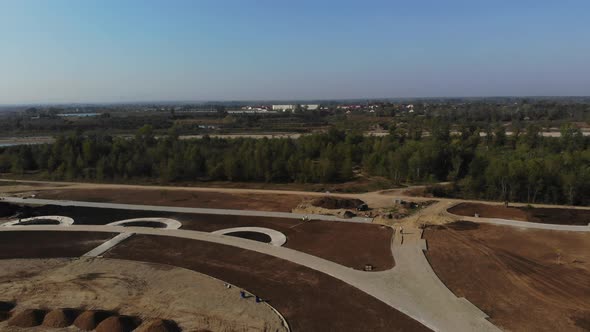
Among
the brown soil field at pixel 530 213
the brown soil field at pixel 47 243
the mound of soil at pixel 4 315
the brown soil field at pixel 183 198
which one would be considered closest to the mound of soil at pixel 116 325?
the mound of soil at pixel 4 315

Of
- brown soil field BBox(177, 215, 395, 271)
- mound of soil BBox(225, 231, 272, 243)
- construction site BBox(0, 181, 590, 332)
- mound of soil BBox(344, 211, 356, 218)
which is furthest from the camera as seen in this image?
mound of soil BBox(344, 211, 356, 218)

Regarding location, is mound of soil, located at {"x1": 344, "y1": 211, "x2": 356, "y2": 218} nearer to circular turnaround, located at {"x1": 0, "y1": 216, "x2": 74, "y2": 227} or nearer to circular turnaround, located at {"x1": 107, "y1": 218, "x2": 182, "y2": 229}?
circular turnaround, located at {"x1": 107, "y1": 218, "x2": 182, "y2": 229}

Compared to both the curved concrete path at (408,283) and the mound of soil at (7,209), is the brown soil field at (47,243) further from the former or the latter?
the mound of soil at (7,209)

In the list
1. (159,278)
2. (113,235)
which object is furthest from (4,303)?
(113,235)

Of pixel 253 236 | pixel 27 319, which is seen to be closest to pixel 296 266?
pixel 253 236

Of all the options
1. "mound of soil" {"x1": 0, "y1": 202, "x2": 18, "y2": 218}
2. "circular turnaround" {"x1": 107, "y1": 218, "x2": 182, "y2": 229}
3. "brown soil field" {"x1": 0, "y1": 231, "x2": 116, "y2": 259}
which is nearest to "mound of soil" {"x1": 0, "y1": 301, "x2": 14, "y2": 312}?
"brown soil field" {"x1": 0, "y1": 231, "x2": 116, "y2": 259}

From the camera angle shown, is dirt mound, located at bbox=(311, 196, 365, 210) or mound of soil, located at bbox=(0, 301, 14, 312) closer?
mound of soil, located at bbox=(0, 301, 14, 312)

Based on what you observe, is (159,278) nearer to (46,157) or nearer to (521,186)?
(521,186)
